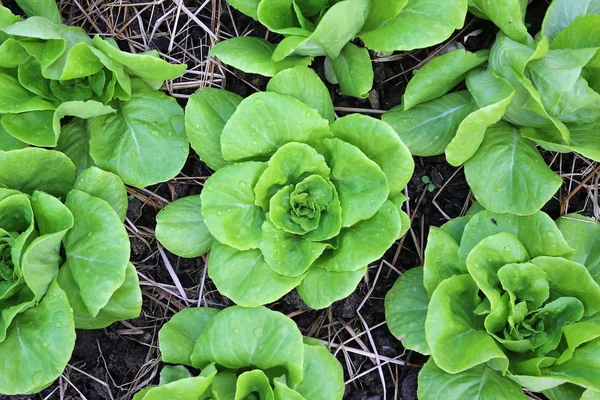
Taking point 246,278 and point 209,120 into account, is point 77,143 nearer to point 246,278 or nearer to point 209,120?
point 209,120

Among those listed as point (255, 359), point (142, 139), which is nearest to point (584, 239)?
point (255, 359)

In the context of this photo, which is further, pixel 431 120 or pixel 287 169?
pixel 431 120

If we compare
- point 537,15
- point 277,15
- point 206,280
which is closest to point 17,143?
point 206,280

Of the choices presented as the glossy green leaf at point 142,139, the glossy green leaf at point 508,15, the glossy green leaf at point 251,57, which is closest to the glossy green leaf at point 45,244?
the glossy green leaf at point 142,139

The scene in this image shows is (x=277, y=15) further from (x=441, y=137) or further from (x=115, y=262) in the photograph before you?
(x=115, y=262)

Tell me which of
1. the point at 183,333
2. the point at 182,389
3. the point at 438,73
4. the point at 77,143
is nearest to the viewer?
the point at 182,389

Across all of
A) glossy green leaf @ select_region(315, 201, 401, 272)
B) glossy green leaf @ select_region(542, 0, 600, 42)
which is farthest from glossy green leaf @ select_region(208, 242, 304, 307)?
glossy green leaf @ select_region(542, 0, 600, 42)
